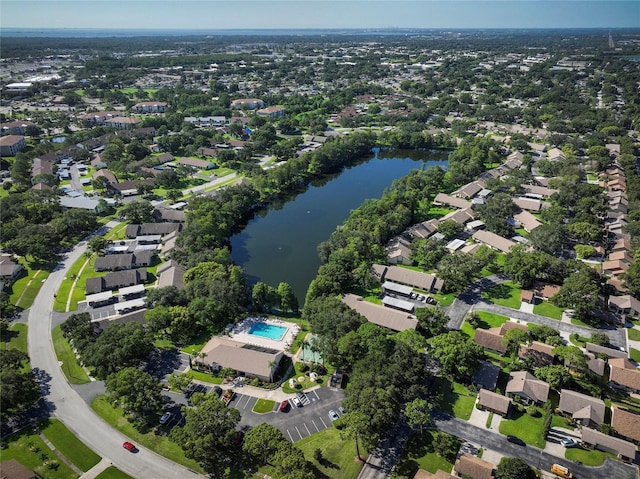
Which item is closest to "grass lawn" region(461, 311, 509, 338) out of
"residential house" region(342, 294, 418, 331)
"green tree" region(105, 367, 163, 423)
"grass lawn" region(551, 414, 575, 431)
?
"residential house" region(342, 294, 418, 331)

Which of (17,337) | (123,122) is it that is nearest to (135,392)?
(17,337)

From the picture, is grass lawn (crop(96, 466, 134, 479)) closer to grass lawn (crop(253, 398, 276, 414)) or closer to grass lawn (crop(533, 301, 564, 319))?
grass lawn (crop(253, 398, 276, 414))

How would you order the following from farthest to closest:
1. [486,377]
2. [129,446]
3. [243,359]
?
[243,359] < [486,377] < [129,446]

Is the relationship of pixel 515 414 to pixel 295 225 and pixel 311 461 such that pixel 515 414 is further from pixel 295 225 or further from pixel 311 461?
pixel 295 225

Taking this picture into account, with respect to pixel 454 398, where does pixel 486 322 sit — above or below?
above

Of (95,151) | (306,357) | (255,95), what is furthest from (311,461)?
(255,95)

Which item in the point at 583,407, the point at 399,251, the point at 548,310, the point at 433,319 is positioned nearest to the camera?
the point at 583,407

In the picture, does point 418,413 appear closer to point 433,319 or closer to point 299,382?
point 299,382
